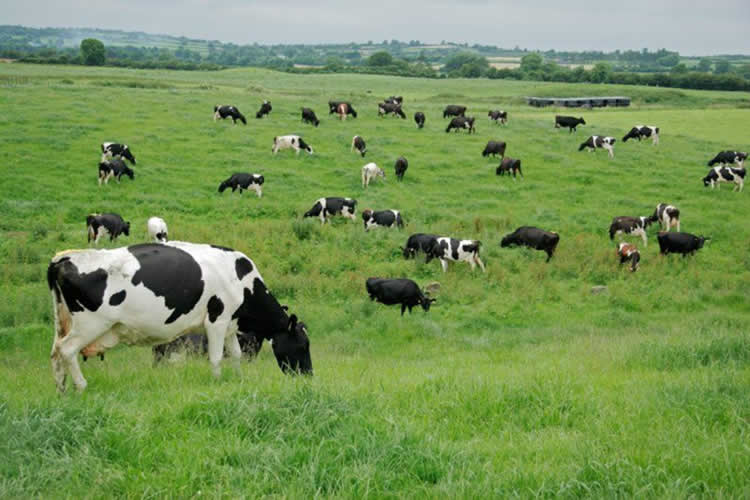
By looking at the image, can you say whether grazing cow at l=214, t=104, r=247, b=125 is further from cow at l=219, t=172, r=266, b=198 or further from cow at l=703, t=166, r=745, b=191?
cow at l=703, t=166, r=745, b=191

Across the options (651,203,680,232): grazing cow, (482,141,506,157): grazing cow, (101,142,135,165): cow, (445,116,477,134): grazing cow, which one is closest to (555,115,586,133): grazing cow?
(445,116,477,134): grazing cow

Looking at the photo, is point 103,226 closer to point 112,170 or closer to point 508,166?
point 112,170

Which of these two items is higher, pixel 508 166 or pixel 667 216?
pixel 508 166

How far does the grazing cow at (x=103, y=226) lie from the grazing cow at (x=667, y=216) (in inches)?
756

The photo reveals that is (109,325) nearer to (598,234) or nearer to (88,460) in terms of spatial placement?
(88,460)

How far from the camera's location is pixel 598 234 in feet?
79.8

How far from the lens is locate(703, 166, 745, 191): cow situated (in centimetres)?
3050

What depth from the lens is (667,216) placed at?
24.4 m

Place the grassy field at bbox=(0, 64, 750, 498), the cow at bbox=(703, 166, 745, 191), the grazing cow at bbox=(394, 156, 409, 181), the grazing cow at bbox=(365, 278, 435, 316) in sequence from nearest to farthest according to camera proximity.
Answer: the grassy field at bbox=(0, 64, 750, 498) → the grazing cow at bbox=(365, 278, 435, 316) → the grazing cow at bbox=(394, 156, 409, 181) → the cow at bbox=(703, 166, 745, 191)

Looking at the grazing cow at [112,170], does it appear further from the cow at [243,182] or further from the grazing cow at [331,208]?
the grazing cow at [331,208]

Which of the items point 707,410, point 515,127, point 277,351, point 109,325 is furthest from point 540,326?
point 515,127

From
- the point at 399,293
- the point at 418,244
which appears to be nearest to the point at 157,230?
the point at 418,244

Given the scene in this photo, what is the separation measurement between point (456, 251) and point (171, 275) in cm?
1268

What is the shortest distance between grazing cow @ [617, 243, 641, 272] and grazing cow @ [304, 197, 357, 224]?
964 cm
